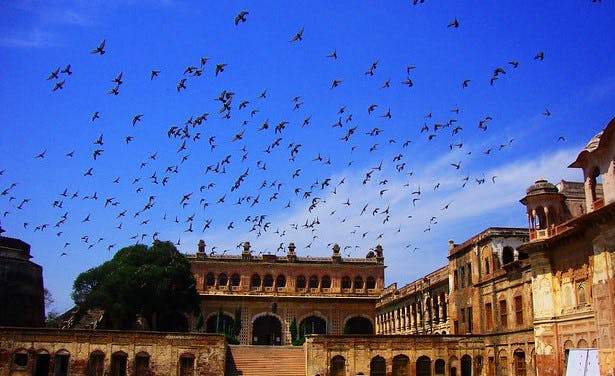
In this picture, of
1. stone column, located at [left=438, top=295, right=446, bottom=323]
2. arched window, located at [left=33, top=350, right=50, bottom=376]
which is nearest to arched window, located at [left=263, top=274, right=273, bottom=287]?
stone column, located at [left=438, top=295, right=446, bottom=323]

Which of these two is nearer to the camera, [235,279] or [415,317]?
[415,317]

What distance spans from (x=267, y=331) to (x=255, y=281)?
18.3 ft

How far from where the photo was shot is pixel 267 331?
2432 inches

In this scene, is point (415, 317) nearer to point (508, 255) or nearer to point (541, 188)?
point (508, 255)

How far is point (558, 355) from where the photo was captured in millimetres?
29016

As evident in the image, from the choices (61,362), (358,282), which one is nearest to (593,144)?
(61,362)

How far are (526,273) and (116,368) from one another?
83.2ft

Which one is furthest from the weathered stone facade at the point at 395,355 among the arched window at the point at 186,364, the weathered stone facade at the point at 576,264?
the weathered stone facade at the point at 576,264

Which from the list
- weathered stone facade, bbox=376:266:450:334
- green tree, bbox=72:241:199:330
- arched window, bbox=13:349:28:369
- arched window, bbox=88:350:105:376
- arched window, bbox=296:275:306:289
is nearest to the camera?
arched window, bbox=13:349:28:369

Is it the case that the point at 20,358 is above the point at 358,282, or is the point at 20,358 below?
below

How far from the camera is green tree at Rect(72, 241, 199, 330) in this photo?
47.5 meters

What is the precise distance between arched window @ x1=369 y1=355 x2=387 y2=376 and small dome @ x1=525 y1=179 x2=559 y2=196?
46.6 feet

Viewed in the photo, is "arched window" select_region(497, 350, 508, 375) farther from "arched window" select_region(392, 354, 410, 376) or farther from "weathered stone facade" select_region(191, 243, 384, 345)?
"weathered stone facade" select_region(191, 243, 384, 345)

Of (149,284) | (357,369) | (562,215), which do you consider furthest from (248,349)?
(562,215)
